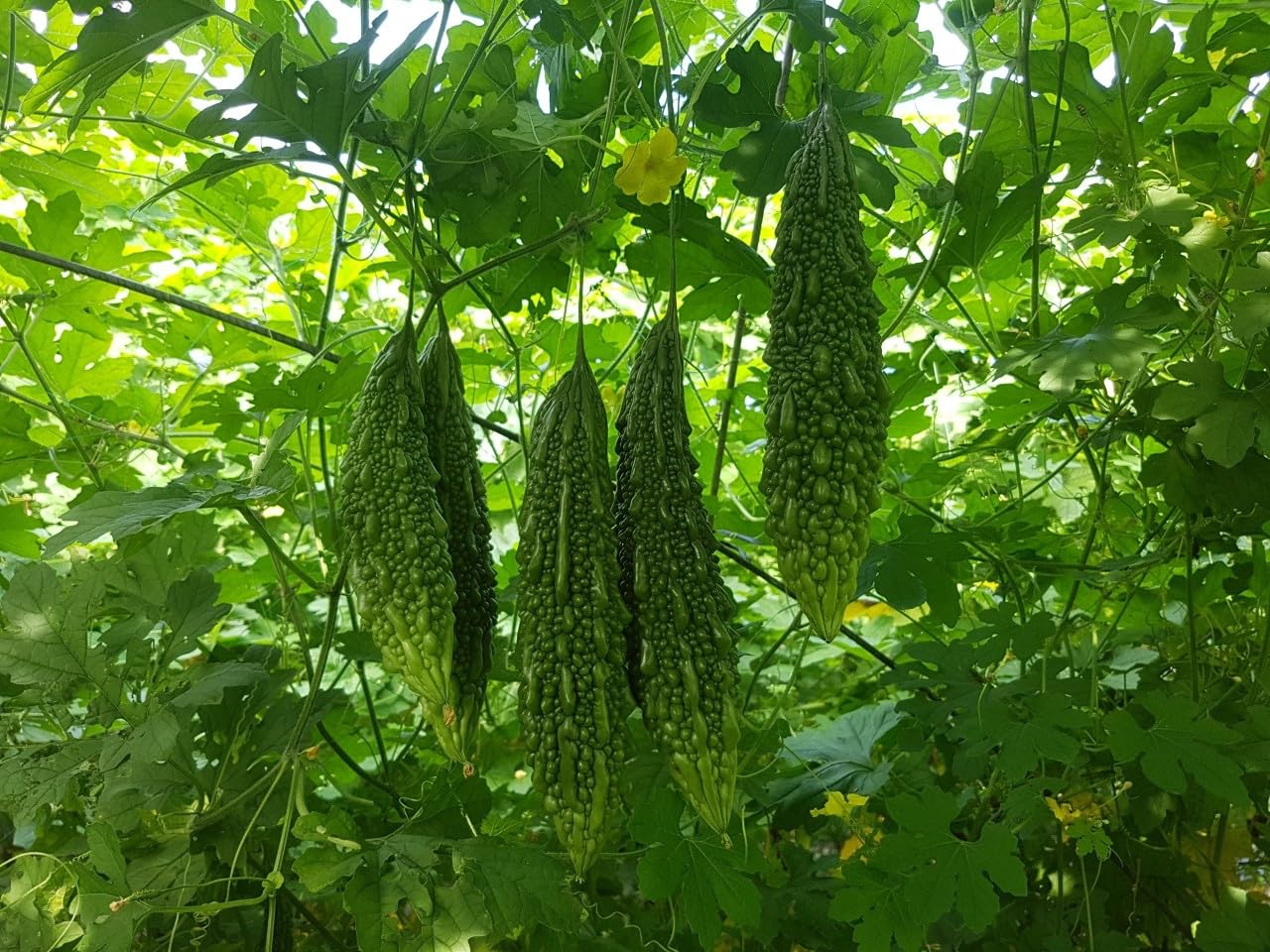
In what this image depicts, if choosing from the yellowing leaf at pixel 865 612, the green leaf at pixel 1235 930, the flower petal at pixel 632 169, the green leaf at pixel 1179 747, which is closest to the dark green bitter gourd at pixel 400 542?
the flower petal at pixel 632 169

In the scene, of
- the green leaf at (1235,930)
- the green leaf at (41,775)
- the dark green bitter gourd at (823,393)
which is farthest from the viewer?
the green leaf at (1235,930)

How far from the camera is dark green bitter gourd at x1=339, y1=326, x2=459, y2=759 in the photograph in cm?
100

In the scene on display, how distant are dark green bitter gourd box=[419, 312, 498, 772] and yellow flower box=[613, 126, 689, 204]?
0.92 ft

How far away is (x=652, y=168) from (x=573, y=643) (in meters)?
0.54

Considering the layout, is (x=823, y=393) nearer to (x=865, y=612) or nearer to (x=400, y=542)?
(x=400, y=542)

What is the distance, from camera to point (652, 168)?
1115mm

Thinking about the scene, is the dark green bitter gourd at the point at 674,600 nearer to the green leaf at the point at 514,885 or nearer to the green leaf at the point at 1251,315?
the green leaf at the point at 514,885

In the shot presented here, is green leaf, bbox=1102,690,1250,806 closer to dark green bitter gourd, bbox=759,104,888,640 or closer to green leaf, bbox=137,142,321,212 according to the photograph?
dark green bitter gourd, bbox=759,104,888,640

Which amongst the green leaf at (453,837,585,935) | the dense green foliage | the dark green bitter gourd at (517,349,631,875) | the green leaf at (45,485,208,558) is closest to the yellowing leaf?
the dense green foliage

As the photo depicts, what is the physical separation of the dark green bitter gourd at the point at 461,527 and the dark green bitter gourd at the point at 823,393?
0.36 meters

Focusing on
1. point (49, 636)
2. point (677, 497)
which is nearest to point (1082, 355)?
point (677, 497)

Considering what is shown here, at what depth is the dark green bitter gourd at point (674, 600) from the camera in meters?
1.00

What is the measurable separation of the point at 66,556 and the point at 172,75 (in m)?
1.12

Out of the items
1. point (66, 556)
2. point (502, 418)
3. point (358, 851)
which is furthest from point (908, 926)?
point (66, 556)
